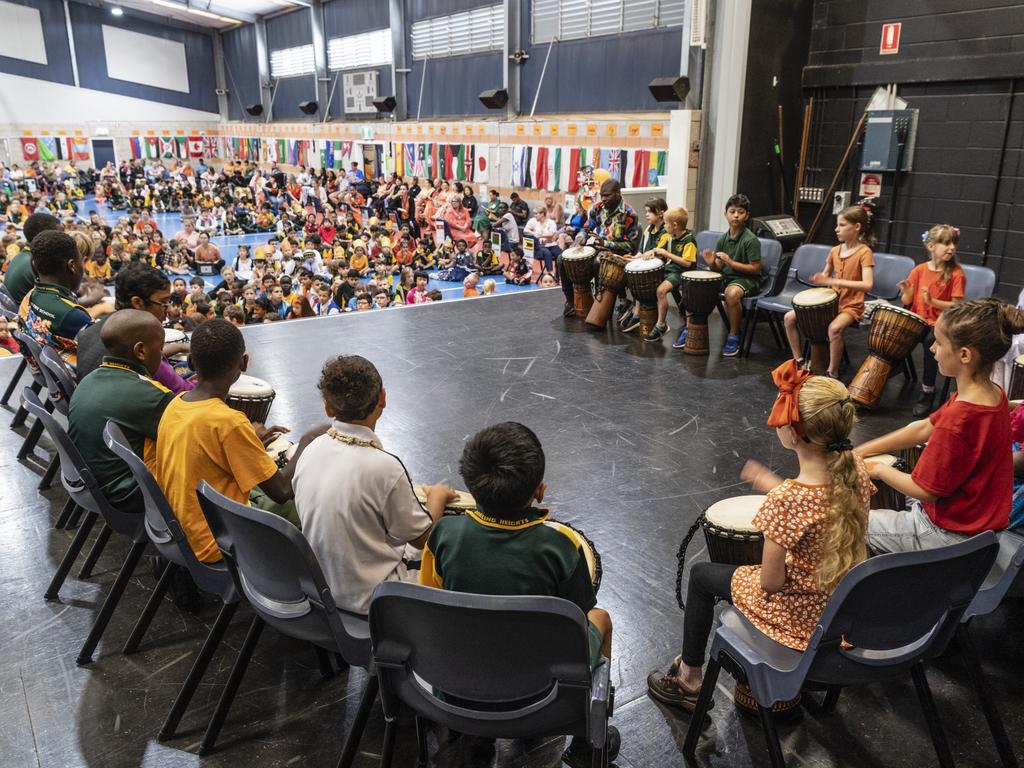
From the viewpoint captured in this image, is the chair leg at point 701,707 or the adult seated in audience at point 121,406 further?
the adult seated in audience at point 121,406

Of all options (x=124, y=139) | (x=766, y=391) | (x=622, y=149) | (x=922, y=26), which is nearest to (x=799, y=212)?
(x=922, y=26)

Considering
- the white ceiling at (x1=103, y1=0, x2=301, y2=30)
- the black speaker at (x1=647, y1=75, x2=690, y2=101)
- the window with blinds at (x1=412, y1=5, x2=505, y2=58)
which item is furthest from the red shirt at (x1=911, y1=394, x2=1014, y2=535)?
the white ceiling at (x1=103, y1=0, x2=301, y2=30)

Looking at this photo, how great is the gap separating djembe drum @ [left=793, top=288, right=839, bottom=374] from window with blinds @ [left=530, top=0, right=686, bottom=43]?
7.23 meters

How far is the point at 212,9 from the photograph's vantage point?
79.9 feet

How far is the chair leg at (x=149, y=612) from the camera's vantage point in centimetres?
248

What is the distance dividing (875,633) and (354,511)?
1307 mm

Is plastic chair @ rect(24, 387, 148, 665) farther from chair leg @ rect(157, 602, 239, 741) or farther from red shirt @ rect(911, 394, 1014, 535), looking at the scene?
red shirt @ rect(911, 394, 1014, 535)

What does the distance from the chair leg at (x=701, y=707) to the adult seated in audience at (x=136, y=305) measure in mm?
A: 2286

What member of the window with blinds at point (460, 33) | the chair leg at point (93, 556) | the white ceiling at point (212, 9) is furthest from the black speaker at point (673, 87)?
the white ceiling at point (212, 9)

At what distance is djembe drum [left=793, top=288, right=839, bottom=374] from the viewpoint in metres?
5.04

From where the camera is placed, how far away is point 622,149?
1207 cm

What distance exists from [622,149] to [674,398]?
321 inches

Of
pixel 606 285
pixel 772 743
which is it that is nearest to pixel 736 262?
pixel 606 285

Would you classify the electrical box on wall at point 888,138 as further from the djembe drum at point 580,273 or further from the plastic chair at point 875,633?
the plastic chair at point 875,633
